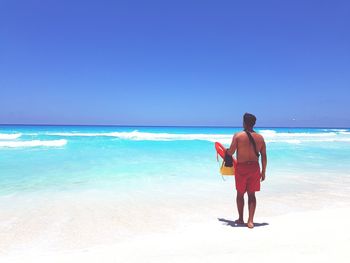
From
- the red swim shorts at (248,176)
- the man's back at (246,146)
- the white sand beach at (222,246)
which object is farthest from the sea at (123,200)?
the man's back at (246,146)

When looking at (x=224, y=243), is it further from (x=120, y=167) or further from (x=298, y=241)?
(x=120, y=167)

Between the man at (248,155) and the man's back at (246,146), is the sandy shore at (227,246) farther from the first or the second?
the man's back at (246,146)

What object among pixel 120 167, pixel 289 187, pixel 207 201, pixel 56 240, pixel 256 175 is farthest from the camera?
pixel 120 167

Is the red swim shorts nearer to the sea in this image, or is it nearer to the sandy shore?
the sandy shore

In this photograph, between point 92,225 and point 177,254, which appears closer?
point 177,254

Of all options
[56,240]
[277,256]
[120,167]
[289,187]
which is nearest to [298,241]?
[277,256]

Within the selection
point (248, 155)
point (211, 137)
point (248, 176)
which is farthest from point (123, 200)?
point (211, 137)

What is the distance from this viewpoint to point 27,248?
354 cm

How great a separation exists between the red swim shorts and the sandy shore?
542 millimetres

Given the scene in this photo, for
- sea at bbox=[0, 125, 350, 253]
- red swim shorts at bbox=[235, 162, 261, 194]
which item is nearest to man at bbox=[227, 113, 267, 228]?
red swim shorts at bbox=[235, 162, 261, 194]

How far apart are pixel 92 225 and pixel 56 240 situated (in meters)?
0.65

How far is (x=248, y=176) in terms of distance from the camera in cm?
427

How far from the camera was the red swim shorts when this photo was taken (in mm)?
4246

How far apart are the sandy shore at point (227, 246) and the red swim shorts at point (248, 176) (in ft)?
A: 1.78
